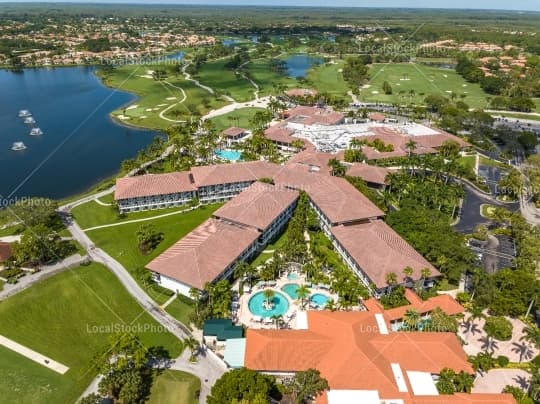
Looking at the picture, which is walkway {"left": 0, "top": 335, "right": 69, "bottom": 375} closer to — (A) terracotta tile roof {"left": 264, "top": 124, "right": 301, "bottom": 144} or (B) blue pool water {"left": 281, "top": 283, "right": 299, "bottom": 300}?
(B) blue pool water {"left": 281, "top": 283, "right": 299, "bottom": 300}

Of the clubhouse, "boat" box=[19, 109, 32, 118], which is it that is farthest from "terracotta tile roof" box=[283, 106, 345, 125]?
"boat" box=[19, 109, 32, 118]

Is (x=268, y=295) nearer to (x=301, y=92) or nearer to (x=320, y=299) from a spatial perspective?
(x=320, y=299)

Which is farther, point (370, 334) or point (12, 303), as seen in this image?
point (12, 303)

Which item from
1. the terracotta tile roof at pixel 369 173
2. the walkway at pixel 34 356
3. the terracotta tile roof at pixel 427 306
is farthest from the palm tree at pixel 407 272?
the walkway at pixel 34 356

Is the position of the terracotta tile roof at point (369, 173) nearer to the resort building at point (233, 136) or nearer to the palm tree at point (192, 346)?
the resort building at point (233, 136)

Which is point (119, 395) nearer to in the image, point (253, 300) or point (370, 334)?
point (253, 300)

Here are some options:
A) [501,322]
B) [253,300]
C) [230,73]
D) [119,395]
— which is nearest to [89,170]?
[253,300]
